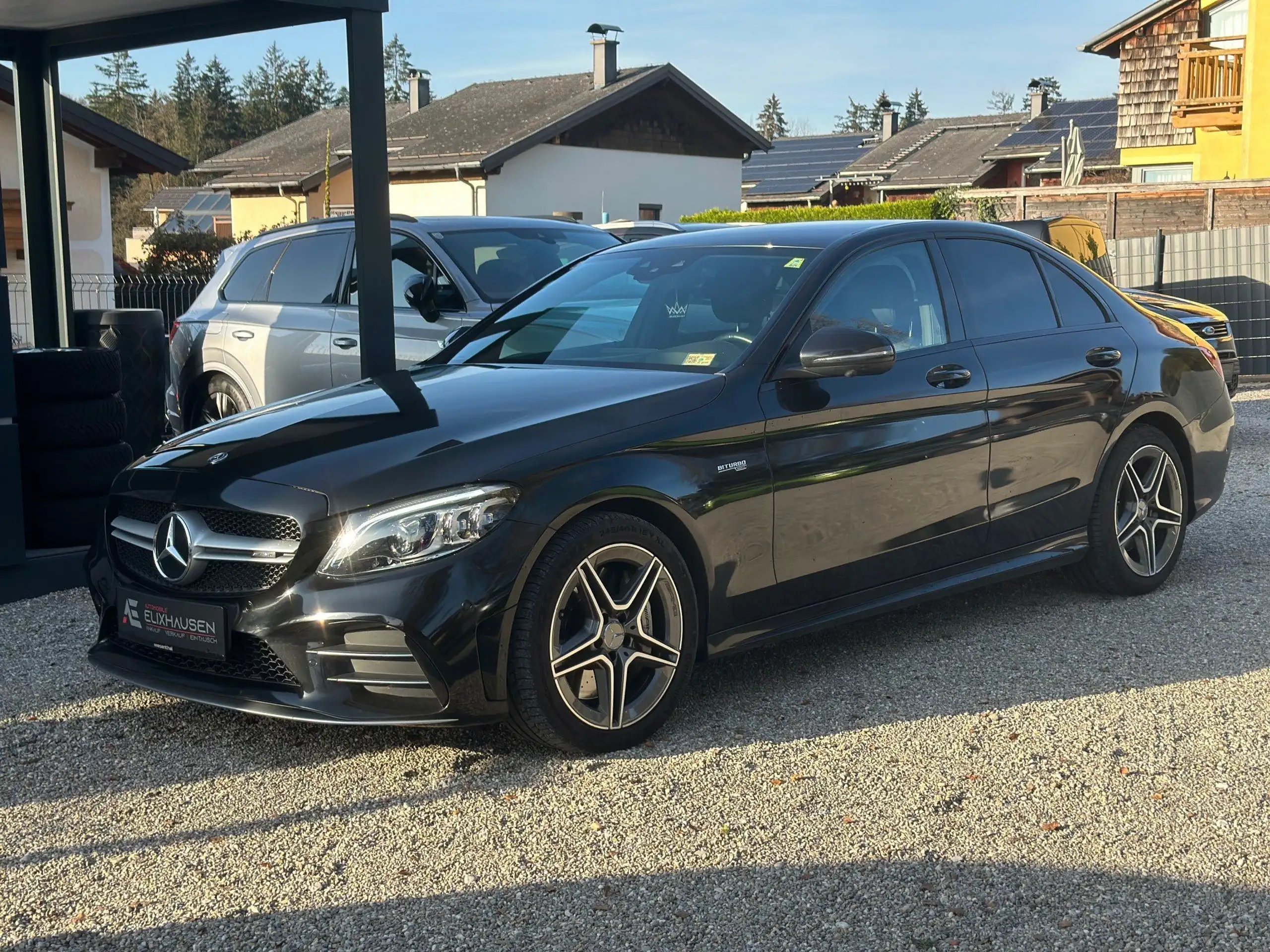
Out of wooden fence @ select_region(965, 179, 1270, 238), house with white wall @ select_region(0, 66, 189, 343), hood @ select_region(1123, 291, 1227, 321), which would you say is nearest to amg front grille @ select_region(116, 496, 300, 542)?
hood @ select_region(1123, 291, 1227, 321)

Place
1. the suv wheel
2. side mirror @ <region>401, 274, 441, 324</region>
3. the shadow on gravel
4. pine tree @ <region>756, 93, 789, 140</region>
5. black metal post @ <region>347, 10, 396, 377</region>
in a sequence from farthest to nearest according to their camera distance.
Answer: pine tree @ <region>756, 93, 789, 140</region>
the suv wheel
side mirror @ <region>401, 274, 441, 324</region>
black metal post @ <region>347, 10, 396, 377</region>
the shadow on gravel

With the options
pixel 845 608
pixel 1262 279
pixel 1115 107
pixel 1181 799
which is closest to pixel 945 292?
pixel 845 608

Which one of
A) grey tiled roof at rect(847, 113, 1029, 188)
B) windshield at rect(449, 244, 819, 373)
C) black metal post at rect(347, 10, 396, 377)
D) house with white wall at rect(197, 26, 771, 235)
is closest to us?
windshield at rect(449, 244, 819, 373)

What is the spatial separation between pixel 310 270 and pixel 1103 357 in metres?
5.75

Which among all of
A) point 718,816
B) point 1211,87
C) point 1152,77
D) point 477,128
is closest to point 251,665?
point 718,816

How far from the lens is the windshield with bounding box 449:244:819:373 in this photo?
5.32 m

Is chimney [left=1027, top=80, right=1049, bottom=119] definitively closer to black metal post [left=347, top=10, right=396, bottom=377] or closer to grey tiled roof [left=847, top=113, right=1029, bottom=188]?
grey tiled roof [left=847, top=113, right=1029, bottom=188]

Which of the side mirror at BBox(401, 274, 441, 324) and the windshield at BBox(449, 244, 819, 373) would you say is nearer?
the windshield at BBox(449, 244, 819, 373)

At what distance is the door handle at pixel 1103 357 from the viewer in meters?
6.32

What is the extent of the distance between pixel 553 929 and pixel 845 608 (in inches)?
85.9

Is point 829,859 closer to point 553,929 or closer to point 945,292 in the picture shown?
point 553,929

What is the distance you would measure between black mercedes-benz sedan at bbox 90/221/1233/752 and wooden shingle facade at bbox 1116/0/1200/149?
35.2 meters

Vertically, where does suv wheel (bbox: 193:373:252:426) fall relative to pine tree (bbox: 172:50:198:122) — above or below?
below

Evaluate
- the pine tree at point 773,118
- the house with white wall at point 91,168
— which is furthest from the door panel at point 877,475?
the pine tree at point 773,118
